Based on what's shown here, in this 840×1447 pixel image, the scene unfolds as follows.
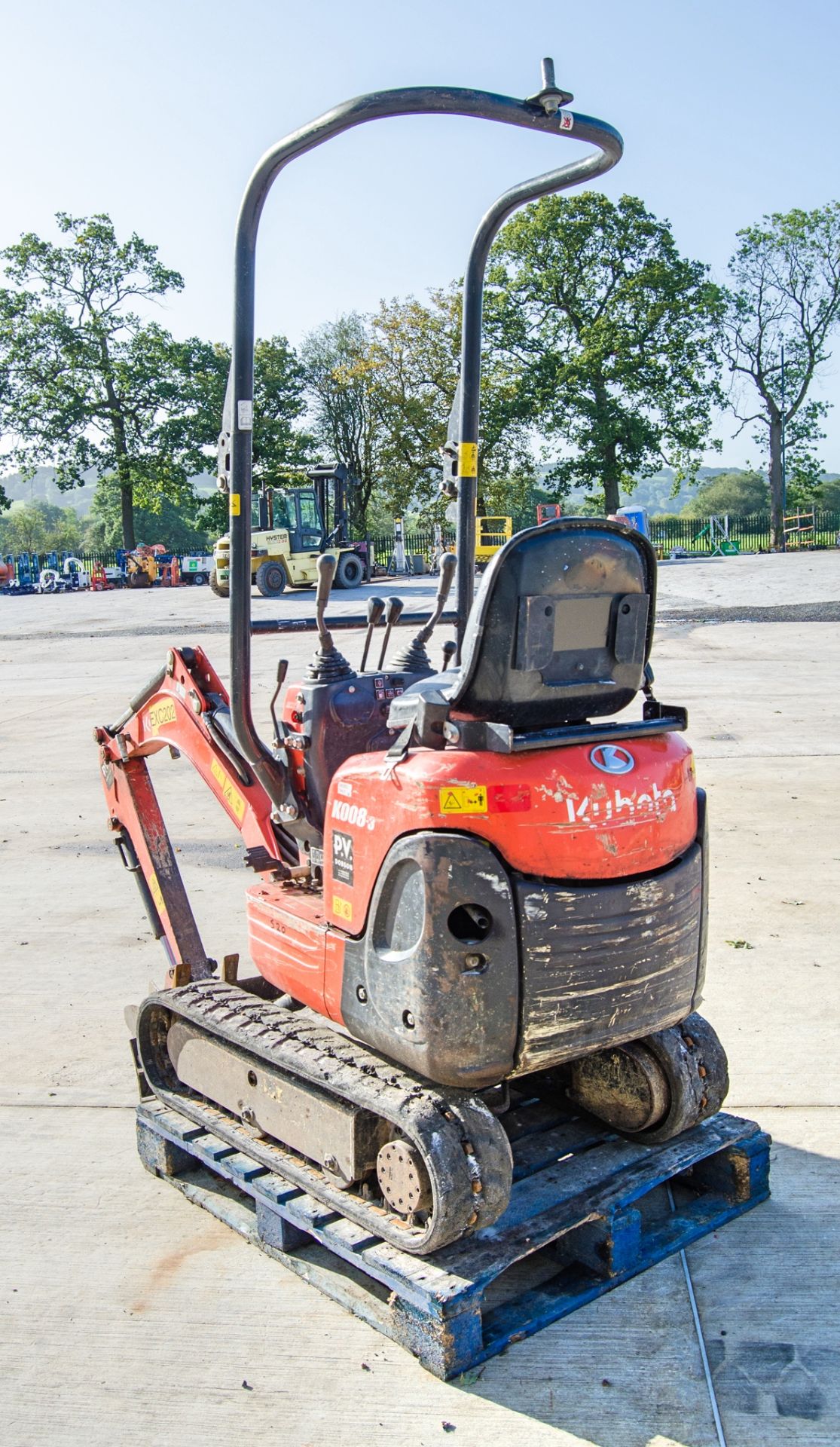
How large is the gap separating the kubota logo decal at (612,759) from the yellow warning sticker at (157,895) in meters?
2.19

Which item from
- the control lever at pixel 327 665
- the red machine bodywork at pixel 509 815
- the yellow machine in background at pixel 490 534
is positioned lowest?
the red machine bodywork at pixel 509 815

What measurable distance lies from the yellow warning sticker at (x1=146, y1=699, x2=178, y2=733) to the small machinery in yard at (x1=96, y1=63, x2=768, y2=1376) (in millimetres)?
643

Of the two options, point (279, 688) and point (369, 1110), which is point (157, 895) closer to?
point (279, 688)

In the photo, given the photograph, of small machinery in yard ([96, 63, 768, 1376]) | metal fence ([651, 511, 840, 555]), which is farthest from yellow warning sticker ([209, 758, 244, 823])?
metal fence ([651, 511, 840, 555])

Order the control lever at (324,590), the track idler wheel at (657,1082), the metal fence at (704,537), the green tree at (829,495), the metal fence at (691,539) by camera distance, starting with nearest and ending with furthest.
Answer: the control lever at (324,590) → the track idler wheel at (657,1082) → the metal fence at (691,539) → the metal fence at (704,537) → the green tree at (829,495)

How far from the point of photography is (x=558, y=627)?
9.66 ft

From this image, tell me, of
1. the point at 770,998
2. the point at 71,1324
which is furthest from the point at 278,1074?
the point at 770,998

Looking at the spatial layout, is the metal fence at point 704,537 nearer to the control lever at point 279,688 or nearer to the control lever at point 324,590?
the control lever at point 279,688

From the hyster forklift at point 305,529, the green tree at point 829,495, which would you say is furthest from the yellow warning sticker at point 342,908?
the green tree at point 829,495

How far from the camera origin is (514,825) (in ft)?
9.39

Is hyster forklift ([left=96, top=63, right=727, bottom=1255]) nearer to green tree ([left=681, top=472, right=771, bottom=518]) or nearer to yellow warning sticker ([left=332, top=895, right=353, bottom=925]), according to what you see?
yellow warning sticker ([left=332, top=895, right=353, bottom=925])

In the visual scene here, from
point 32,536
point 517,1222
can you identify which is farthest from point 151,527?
point 517,1222

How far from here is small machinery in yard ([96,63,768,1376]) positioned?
9.41 feet

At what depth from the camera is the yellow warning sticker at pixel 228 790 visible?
13.4ft
